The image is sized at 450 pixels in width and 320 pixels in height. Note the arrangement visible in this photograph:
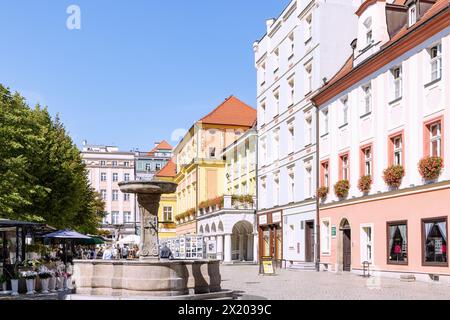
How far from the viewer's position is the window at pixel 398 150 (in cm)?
2617

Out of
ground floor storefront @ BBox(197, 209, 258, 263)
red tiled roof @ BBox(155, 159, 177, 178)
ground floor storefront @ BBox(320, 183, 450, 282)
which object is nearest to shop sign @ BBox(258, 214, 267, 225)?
ground floor storefront @ BBox(197, 209, 258, 263)

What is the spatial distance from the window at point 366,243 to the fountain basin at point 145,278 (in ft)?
44.6

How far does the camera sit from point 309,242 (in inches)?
1474

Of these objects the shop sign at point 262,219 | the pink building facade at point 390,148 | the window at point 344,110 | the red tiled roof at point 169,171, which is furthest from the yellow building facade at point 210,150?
the window at point 344,110

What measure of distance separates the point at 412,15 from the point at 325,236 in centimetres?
1284

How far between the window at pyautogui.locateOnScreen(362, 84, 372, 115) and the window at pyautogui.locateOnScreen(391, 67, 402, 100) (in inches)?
86.8

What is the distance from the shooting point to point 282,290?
20562 mm

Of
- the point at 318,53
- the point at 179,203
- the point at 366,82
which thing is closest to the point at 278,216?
the point at 318,53

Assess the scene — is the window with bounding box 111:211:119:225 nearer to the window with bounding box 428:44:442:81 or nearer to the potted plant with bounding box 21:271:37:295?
the window with bounding box 428:44:442:81

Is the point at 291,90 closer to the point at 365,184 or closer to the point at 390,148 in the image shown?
the point at 365,184

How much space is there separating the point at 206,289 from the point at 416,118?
12281 mm

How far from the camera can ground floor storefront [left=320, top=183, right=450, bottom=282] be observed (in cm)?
2320

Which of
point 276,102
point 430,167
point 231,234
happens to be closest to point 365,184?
point 430,167

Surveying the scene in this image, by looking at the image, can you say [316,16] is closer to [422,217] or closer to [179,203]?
[422,217]
